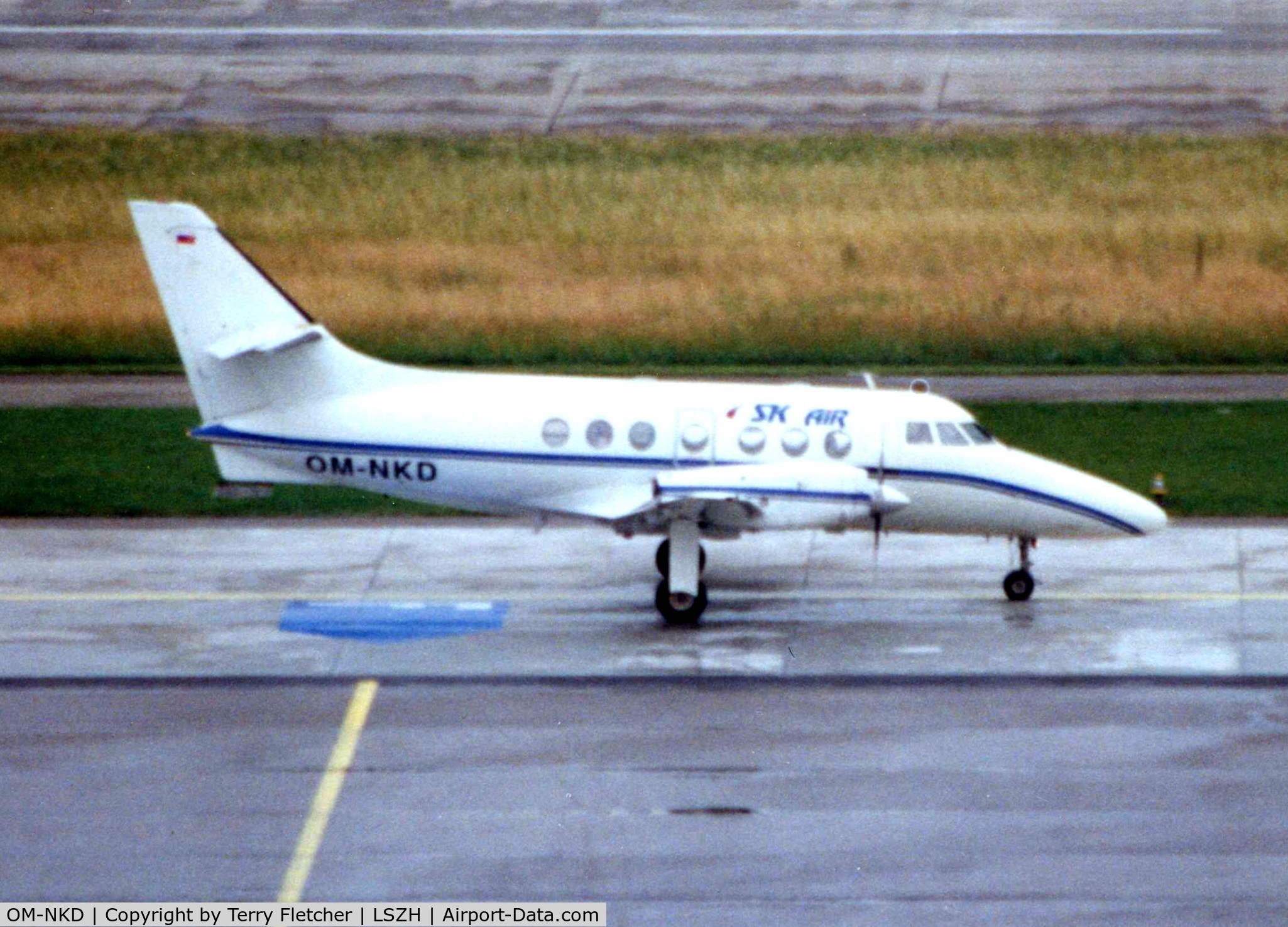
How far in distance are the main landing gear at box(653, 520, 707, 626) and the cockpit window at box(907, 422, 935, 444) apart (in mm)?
2696

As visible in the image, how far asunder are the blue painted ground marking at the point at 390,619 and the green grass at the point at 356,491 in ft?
14.2

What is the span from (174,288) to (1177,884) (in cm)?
1241

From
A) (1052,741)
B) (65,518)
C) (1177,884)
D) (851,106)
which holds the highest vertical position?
(851,106)

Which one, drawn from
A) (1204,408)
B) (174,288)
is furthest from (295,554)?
(1204,408)

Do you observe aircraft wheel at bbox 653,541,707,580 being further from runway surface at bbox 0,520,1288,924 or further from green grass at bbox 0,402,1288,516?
green grass at bbox 0,402,1288,516

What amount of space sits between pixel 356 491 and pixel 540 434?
21.3 feet

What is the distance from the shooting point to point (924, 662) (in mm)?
18891

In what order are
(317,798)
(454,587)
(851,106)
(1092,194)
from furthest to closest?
1. (851,106)
2. (1092,194)
3. (454,587)
4. (317,798)

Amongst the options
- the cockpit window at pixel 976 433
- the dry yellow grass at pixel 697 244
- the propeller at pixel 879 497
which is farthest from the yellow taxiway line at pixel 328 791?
the dry yellow grass at pixel 697 244

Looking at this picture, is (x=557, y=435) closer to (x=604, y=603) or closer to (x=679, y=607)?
(x=604, y=603)

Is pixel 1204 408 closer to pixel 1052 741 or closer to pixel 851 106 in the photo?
pixel 1052 741

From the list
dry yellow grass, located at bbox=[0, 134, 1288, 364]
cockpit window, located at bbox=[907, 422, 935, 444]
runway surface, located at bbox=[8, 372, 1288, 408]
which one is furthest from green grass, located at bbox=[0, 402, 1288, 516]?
cockpit window, located at bbox=[907, 422, 935, 444]

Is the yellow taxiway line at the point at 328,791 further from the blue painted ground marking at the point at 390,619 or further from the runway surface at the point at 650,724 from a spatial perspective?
the blue painted ground marking at the point at 390,619

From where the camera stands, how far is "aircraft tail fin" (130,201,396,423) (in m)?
20.1
